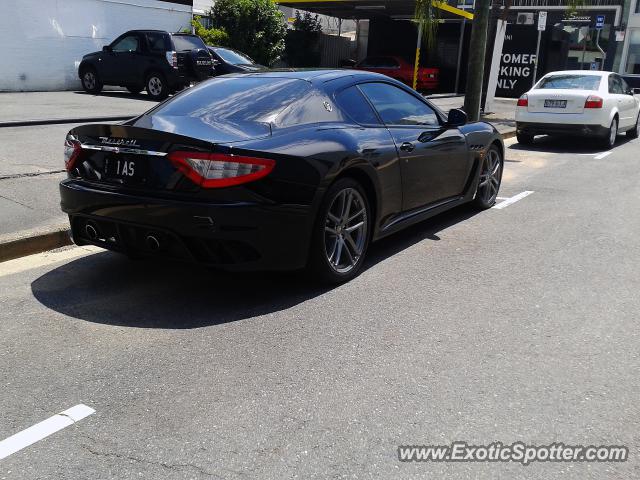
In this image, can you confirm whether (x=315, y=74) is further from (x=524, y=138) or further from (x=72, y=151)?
(x=524, y=138)

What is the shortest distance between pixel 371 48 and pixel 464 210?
26.7 meters

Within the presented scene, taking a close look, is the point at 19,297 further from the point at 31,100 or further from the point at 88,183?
the point at 31,100

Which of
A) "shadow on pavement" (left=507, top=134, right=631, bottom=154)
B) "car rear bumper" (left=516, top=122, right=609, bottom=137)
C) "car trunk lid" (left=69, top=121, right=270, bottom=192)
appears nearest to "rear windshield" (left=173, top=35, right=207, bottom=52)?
"shadow on pavement" (left=507, top=134, right=631, bottom=154)

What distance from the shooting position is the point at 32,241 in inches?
218

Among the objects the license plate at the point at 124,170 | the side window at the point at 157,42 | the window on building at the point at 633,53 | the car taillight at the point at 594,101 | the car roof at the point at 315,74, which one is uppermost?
the window on building at the point at 633,53

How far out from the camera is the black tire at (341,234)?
4.56 metres

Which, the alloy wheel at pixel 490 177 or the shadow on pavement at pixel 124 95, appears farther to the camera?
the shadow on pavement at pixel 124 95

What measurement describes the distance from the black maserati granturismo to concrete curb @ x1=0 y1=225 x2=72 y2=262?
987mm

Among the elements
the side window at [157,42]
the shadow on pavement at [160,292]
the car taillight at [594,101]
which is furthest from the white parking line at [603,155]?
the side window at [157,42]

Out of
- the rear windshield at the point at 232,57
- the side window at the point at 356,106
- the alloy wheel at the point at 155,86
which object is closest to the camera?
the side window at the point at 356,106

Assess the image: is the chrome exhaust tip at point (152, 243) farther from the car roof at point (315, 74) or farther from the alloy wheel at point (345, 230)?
the car roof at point (315, 74)

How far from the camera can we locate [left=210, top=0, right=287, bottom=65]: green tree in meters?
22.4

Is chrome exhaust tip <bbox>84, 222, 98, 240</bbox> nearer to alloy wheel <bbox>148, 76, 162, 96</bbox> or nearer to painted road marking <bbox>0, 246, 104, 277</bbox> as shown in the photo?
painted road marking <bbox>0, 246, 104, 277</bbox>

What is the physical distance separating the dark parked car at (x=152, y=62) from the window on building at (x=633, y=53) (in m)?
33.1
